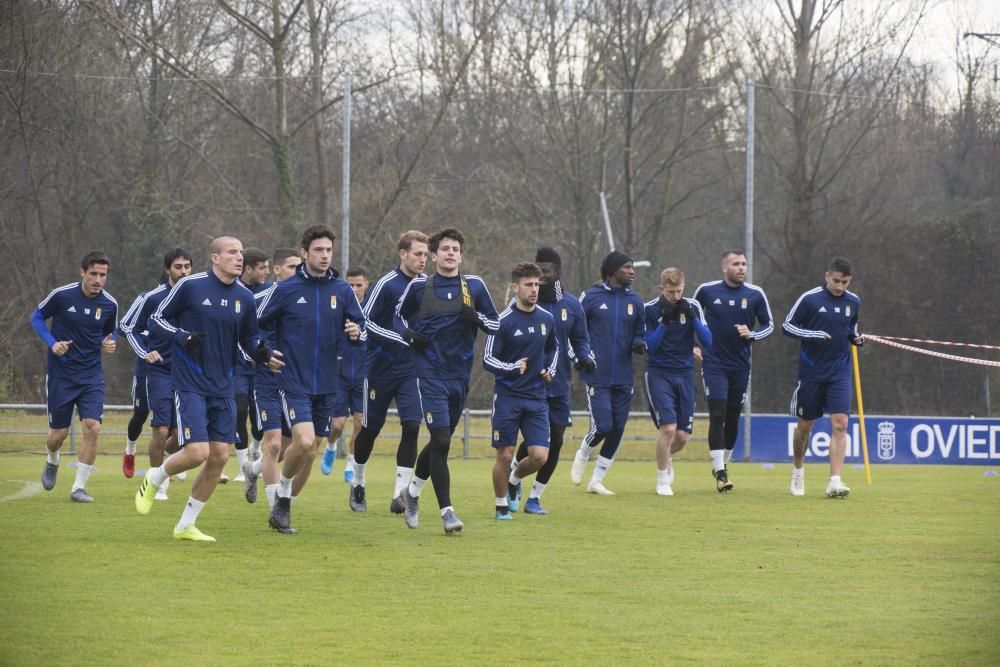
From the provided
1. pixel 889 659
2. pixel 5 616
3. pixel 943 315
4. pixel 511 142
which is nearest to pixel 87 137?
pixel 511 142

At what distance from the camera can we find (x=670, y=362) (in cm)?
1508

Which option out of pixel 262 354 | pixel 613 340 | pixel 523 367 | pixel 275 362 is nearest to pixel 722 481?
pixel 613 340

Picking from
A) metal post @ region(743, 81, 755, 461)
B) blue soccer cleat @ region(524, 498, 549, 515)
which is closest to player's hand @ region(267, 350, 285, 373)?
blue soccer cleat @ region(524, 498, 549, 515)

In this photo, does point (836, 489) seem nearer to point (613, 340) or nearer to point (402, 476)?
point (613, 340)

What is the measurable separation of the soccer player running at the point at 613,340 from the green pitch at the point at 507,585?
99 centimetres

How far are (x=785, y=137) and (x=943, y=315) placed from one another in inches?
271

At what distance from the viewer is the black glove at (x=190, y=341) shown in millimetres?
9953

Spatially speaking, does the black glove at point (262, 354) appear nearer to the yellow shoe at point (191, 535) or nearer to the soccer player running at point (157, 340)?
the yellow shoe at point (191, 535)

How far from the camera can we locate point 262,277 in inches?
545

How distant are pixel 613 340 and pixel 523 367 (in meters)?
2.87

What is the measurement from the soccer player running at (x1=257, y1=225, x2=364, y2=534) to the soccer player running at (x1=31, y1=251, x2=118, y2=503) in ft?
10.8

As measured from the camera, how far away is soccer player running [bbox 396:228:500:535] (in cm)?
1089

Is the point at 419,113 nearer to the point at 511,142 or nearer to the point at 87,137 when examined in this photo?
the point at 511,142

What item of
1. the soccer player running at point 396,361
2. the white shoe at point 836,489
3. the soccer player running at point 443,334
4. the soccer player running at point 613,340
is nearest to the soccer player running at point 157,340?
the soccer player running at point 396,361
